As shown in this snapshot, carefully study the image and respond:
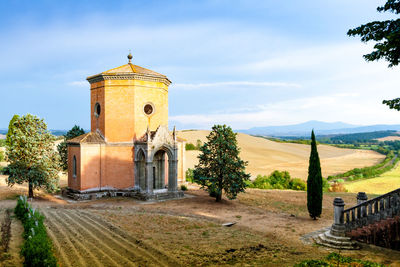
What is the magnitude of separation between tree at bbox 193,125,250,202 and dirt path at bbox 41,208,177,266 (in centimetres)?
936

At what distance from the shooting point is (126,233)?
14.5m

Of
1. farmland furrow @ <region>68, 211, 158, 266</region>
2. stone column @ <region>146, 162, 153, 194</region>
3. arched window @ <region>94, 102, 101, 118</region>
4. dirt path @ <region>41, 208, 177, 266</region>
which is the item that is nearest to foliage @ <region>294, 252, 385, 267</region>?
dirt path @ <region>41, 208, 177, 266</region>

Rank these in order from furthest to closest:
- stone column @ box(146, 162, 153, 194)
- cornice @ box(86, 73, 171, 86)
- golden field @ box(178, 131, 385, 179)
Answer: golden field @ box(178, 131, 385, 179) → cornice @ box(86, 73, 171, 86) → stone column @ box(146, 162, 153, 194)

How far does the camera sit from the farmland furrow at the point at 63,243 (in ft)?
34.8

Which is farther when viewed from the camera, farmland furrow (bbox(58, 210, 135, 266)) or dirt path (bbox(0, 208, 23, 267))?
farmland furrow (bbox(58, 210, 135, 266))

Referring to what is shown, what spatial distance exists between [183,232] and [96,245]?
4582 mm

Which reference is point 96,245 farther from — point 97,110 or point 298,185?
point 298,185

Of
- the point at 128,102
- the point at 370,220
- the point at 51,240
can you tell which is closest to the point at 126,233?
the point at 51,240

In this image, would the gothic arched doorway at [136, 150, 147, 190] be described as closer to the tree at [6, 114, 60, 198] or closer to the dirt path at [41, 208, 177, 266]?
the tree at [6, 114, 60, 198]

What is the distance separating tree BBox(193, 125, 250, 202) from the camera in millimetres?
22812

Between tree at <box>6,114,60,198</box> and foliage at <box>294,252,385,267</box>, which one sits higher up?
tree at <box>6,114,60,198</box>

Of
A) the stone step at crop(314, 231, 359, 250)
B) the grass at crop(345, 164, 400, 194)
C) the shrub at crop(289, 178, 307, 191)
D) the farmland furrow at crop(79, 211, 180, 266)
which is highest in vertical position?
the farmland furrow at crop(79, 211, 180, 266)

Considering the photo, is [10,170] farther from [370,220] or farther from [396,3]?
[396,3]

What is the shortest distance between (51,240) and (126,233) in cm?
338
